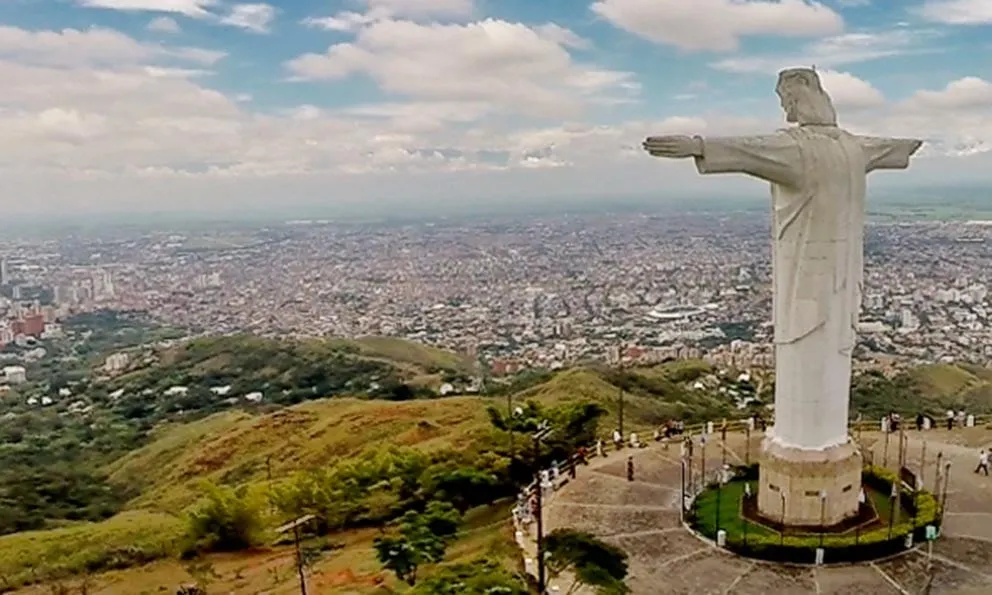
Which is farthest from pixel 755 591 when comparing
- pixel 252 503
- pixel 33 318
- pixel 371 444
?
pixel 33 318

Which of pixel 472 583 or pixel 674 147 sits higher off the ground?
pixel 674 147

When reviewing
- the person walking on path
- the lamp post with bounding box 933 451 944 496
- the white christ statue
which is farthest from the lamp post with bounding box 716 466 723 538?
the person walking on path

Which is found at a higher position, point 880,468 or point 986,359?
point 880,468

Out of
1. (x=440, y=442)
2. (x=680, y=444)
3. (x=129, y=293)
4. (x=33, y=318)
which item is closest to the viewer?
(x=680, y=444)

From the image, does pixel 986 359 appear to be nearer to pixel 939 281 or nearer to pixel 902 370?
pixel 902 370

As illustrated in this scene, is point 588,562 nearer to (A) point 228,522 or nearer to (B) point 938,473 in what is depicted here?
(A) point 228,522

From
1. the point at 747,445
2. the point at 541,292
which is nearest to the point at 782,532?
the point at 747,445
